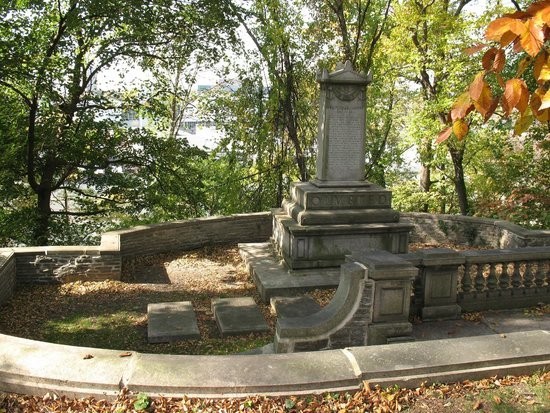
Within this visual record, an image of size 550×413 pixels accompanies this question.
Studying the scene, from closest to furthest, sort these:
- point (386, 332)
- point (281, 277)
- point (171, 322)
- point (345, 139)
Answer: point (386, 332)
point (171, 322)
point (281, 277)
point (345, 139)

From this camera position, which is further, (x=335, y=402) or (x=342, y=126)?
(x=342, y=126)

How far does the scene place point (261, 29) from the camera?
16219mm

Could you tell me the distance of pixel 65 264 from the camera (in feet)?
29.9

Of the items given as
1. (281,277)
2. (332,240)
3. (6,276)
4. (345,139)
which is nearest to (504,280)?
(332,240)

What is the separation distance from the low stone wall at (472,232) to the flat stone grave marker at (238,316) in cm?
621

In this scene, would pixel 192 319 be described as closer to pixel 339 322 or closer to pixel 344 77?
pixel 339 322

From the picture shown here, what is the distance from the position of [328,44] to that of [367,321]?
46.0 ft

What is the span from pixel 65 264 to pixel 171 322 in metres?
3.19

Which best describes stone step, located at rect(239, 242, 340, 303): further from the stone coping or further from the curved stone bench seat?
the stone coping

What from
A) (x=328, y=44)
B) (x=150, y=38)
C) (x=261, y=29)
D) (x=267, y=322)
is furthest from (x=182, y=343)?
(x=328, y=44)

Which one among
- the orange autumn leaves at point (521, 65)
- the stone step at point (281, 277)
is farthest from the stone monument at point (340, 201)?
the orange autumn leaves at point (521, 65)

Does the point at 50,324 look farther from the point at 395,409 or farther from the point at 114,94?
the point at 114,94

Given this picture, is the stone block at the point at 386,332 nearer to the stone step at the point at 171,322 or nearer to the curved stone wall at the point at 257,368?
the curved stone wall at the point at 257,368

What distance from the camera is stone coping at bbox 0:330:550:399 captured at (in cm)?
346
